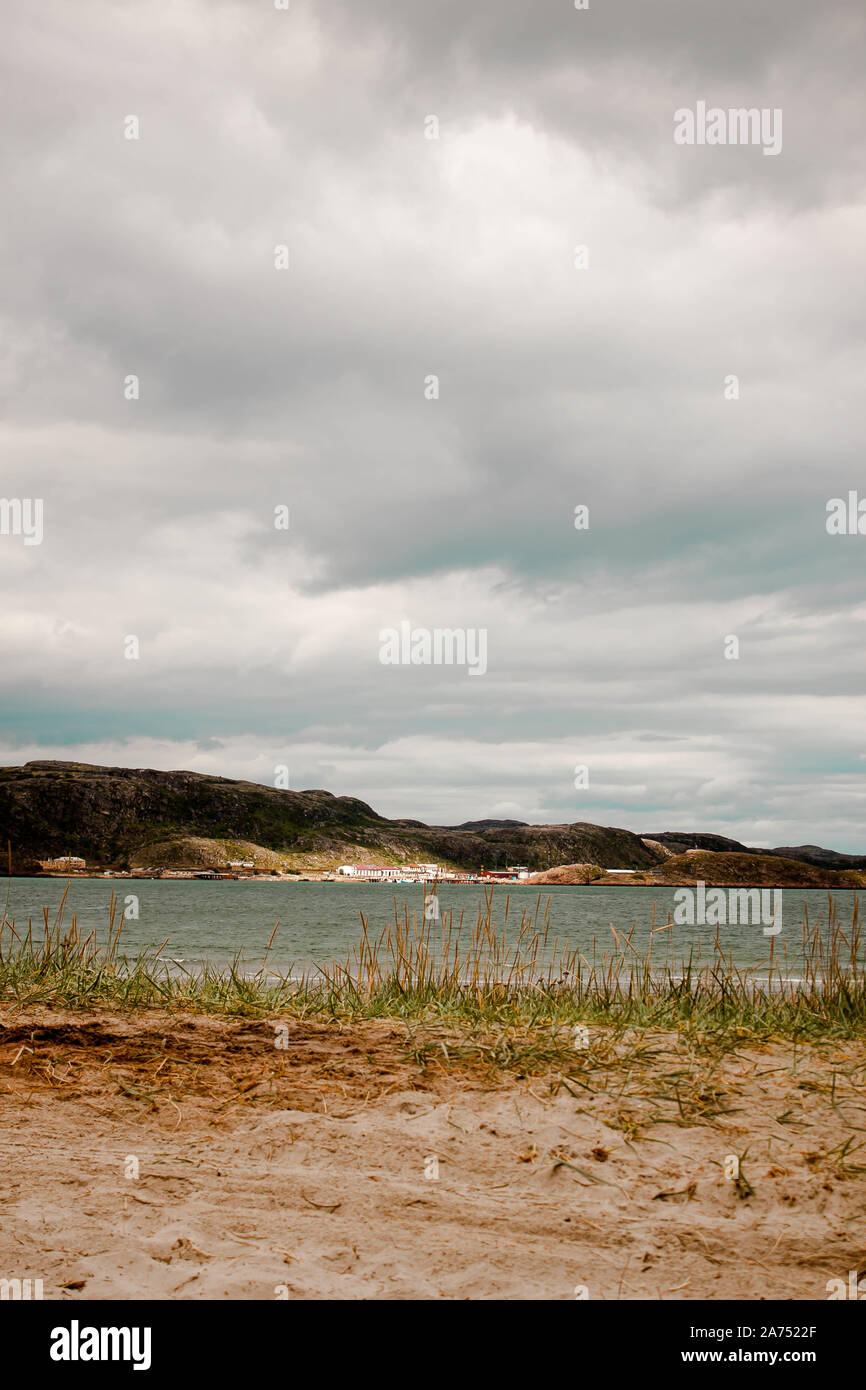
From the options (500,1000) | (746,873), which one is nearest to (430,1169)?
(500,1000)

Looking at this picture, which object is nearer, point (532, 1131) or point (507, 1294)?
point (507, 1294)

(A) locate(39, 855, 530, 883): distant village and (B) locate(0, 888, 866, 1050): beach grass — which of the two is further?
(A) locate(39, 855, 530, 883): distant village

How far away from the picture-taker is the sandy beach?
3.83 m

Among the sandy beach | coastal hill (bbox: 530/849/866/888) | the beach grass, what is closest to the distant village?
coastal hill (bbox: 530/849/866/888)

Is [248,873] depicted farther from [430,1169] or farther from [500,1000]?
[430,1169]

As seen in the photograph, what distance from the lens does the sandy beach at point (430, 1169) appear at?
3.83 metres

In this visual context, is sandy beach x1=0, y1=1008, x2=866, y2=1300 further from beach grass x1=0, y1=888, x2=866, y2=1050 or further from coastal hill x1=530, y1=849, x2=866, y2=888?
coastal hill x1=530, y1=849, x2=866, y2=888

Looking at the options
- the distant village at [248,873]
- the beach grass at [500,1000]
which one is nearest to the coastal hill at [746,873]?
the distant village at [248,873]

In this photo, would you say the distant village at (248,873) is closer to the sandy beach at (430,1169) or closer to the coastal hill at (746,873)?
the coastal hill at (746,873)
